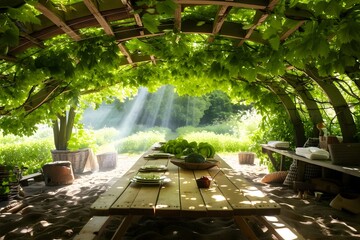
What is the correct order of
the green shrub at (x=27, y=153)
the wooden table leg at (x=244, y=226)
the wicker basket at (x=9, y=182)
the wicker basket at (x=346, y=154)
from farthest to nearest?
→ the green shrub at (x=27, y=153) < the wicker basket at (x=9, y=182) < the wicker basket at (x=346, y=154) < the wooden table leg at (x=244, y=226)

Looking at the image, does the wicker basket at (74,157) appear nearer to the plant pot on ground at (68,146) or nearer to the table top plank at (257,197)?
the plant pot on ground at (68,146)

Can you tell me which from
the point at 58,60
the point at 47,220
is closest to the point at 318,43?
the point at 58,60

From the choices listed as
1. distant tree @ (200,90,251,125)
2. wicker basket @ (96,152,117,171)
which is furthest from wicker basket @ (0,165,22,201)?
distant tree @ (200,90,251,125)

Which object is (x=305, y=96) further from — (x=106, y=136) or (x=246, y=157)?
(x=106, y=136)

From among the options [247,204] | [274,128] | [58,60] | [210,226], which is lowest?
[210,226]

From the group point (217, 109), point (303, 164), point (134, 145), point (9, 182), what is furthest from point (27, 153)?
point (217, 109)

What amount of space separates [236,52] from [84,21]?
6.68 ft

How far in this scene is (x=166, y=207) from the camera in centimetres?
207

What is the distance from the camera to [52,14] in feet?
9.45

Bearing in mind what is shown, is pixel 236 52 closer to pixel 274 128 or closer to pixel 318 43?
pixel 318 43

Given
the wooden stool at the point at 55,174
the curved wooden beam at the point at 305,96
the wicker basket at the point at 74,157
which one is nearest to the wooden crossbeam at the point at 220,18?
the curved wooden beam at the point at 305,96

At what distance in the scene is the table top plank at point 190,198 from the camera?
202 centimetres

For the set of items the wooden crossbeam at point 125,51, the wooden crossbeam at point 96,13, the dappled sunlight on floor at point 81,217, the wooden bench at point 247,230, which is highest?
the wooden crossbeam at point 125,51

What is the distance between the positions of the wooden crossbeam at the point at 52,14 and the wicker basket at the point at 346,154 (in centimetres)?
386
